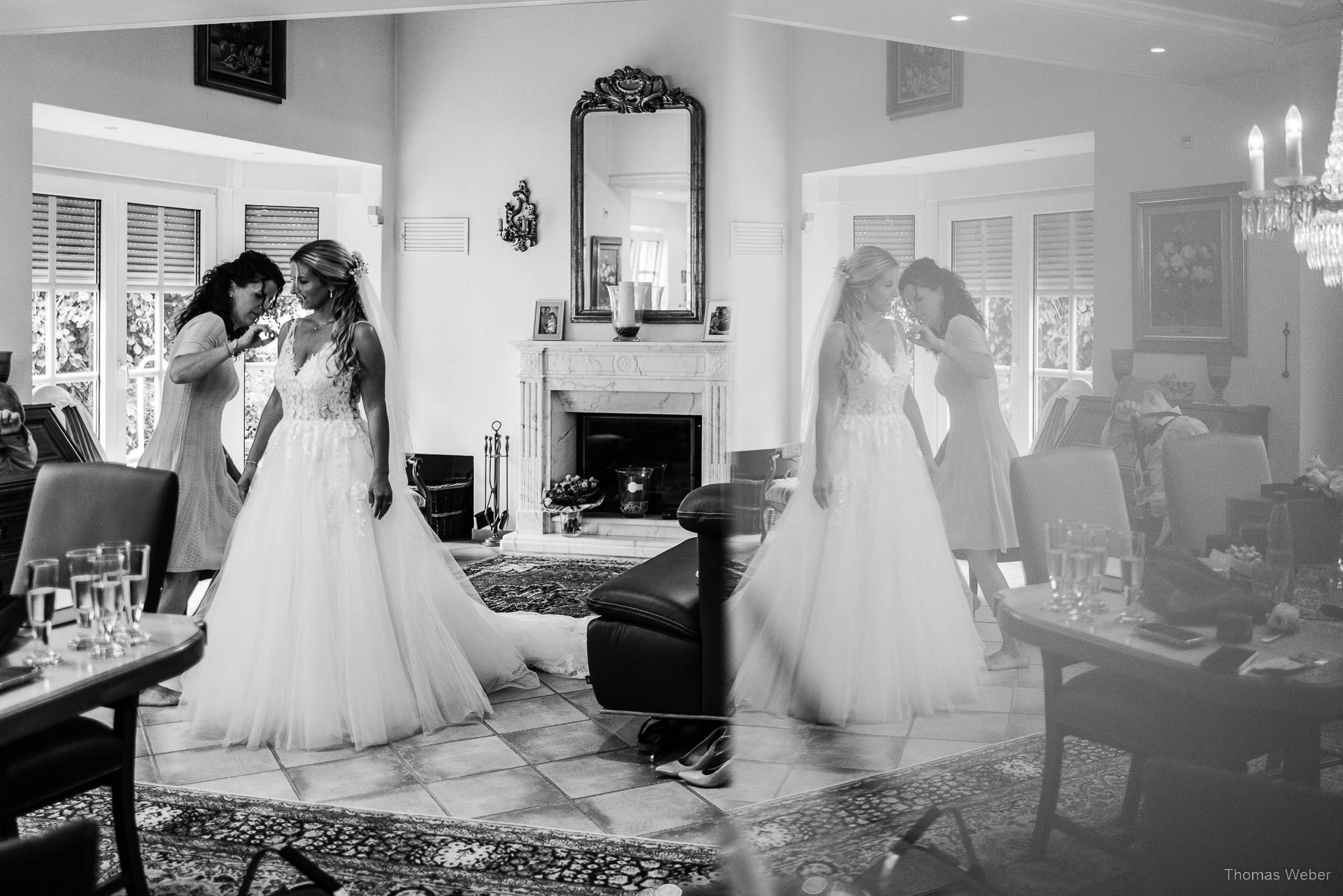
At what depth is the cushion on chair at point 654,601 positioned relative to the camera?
293cm

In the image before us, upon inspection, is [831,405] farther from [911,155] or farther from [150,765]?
[150,765]

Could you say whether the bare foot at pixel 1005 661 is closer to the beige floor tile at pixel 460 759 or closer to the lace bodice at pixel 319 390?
the beige floor tile at pixel 460 759

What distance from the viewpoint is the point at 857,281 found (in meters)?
0.29

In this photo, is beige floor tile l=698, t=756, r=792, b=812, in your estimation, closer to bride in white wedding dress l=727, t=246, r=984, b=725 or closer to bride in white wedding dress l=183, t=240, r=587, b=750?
bride in white wedding dress l=727, t=246, r=984, b=725

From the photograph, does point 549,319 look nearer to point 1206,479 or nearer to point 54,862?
point 54,862

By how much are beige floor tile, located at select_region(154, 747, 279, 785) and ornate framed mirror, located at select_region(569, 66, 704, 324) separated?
4492 mm

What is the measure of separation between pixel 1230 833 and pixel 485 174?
7.62 m

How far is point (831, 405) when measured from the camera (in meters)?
0.30

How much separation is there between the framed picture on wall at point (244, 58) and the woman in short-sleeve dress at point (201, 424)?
2576 millimetres

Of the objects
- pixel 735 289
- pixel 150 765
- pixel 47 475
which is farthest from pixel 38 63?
pixel 735 289

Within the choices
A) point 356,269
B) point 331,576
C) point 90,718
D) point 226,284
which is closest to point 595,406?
point 226,284

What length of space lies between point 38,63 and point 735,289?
5.86 meters

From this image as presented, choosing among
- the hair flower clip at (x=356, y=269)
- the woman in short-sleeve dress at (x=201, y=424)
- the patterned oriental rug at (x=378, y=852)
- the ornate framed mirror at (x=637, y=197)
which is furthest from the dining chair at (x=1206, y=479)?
the ornate framed mirror at (x=637, y=197)

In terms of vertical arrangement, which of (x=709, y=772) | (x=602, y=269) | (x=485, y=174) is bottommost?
(x=709, y=772)
